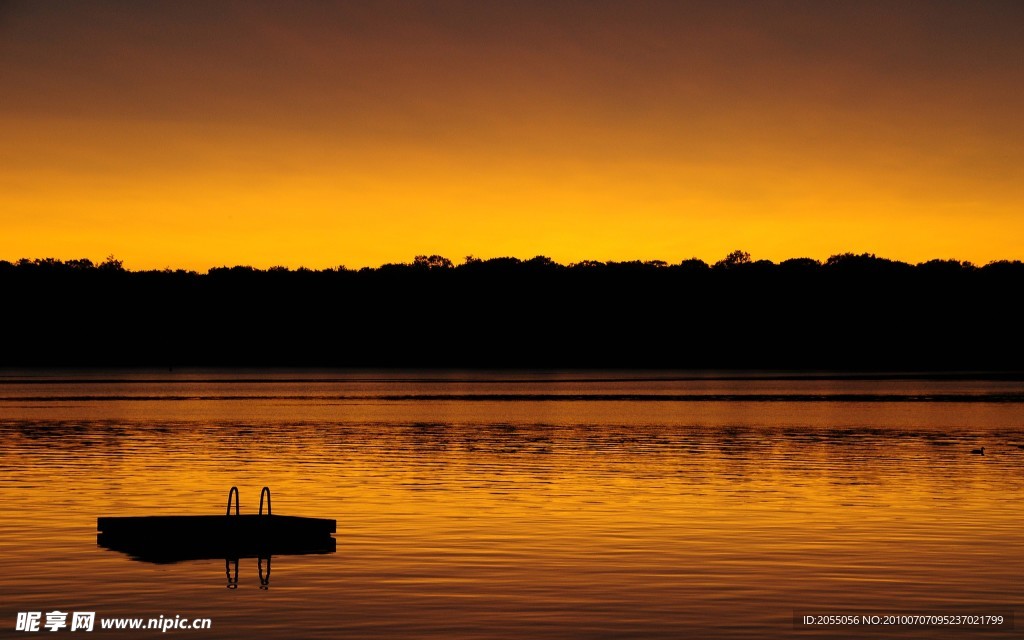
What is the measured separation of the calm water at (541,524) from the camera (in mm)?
28922

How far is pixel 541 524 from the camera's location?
141 feet

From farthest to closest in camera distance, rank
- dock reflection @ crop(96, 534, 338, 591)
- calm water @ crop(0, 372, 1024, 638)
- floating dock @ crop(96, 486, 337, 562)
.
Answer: floating dock @ crop(96, 486, 337, 562) < dock reflection @ crop(96, 534, 338, 591) < calm water @ crop(0, 372, 1024, 638)

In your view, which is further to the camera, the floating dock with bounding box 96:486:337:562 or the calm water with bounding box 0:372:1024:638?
the floating dock with bounding box 96:486:337:562

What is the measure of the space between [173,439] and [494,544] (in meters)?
52.1

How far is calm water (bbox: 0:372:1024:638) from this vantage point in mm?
28922

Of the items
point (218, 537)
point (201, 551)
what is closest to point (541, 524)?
point (218, 537)

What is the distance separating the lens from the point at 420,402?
6097 inches

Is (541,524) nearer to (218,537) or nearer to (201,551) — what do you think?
(218,537)

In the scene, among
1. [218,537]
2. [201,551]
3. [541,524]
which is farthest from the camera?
[541,524]

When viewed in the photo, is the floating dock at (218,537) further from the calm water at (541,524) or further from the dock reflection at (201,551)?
the calm water at (541,524)

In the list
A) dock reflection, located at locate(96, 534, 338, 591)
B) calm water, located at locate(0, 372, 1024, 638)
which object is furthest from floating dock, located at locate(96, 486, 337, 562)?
calm water, located at locate(0, 372, 1024, 638)

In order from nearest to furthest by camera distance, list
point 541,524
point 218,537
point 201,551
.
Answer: point 201,551
point 218,537
point 541,524

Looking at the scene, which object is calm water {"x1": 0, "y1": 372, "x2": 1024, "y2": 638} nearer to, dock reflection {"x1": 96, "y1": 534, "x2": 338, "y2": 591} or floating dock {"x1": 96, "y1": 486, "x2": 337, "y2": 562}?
dock reflection {"x1": 96, "y1": 534, "x2": 338, "y2": 591}

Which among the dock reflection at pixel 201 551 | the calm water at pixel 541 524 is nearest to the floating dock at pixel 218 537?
the dock reflection at pixel 201 551
